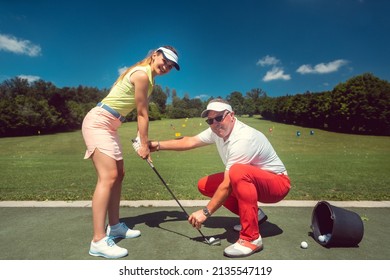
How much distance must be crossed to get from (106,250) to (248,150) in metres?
1.76

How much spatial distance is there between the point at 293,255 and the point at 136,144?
2034 millimetres

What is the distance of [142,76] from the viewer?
3.18 m

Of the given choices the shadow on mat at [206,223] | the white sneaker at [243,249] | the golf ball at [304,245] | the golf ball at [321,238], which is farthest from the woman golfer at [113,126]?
the golf ball at [321,238]

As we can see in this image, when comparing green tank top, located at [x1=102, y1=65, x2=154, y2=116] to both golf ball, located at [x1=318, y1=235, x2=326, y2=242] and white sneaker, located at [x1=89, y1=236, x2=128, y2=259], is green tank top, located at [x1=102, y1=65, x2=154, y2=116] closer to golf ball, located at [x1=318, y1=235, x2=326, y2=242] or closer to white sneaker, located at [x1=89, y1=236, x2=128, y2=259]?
white sneaker, located at [x1=89, y1=236, x2=128, y2=259]

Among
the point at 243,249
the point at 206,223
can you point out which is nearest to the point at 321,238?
the point at 243,249

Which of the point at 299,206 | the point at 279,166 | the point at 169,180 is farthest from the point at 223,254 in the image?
the point at 169,180

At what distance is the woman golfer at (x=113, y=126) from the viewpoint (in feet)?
10.3

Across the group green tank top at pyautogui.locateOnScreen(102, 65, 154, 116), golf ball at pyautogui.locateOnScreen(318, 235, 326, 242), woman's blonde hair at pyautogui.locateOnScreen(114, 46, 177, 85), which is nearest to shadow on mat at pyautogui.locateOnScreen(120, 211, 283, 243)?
golf ball at pyautogui.locateOnScreen(318, 235, 326, 242)

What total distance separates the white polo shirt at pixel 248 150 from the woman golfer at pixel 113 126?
3.05 ft

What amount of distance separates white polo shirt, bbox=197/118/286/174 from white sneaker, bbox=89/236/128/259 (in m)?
1.37

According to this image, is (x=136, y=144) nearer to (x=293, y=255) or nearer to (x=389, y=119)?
(x=293, y=255)

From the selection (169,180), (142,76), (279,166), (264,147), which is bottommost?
(169,180)

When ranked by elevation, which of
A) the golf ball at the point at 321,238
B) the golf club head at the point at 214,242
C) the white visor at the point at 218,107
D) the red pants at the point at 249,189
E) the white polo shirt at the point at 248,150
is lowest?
the golf club head at the point at 214,242

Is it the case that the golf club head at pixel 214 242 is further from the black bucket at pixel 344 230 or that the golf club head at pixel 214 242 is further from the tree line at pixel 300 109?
the tree line at pixel 300 109
